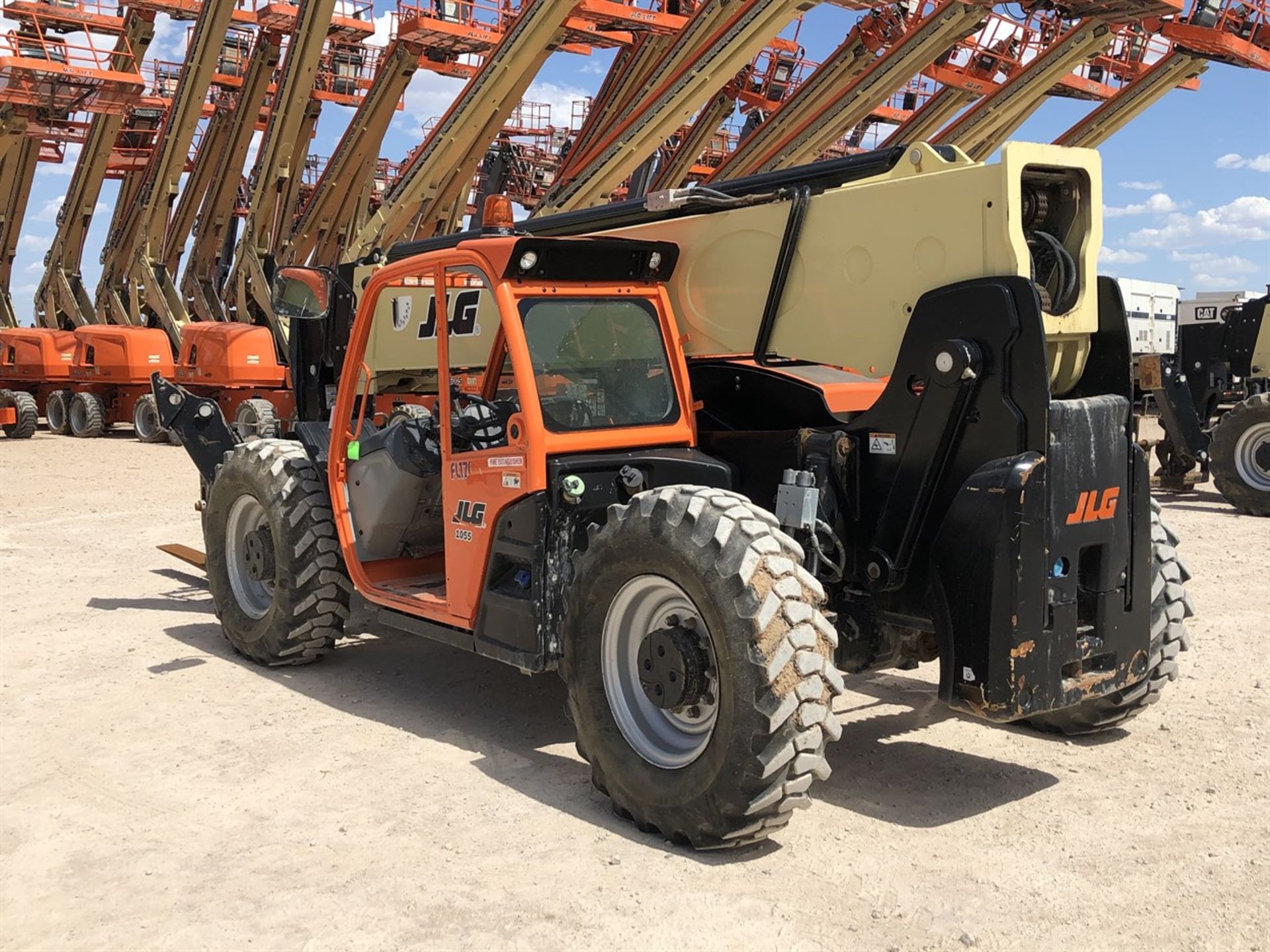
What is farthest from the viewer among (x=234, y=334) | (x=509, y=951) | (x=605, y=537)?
(x=234, y=334)

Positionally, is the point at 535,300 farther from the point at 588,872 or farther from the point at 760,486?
the point at 588,872

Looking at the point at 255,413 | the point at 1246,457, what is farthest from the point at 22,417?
the point at 1246,457

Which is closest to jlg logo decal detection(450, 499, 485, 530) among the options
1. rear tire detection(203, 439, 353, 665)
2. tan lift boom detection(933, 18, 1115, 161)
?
rear tire detection(203, 439, 353, 665)

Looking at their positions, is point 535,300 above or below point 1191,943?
above

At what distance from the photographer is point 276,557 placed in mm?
6660

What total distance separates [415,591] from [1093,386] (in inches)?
132

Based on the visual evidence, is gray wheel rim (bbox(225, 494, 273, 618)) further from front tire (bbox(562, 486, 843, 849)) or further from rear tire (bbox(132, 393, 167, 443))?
rear tire (bbox(132, 393, 167, 443))

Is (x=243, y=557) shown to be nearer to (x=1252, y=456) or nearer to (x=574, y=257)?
(x=574, y=257)

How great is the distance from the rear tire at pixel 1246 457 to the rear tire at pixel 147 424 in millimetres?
18252

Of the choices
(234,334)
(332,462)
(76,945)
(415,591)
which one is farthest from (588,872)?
(234,334)

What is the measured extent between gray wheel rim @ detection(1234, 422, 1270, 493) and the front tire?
34.4ft

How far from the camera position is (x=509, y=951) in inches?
144

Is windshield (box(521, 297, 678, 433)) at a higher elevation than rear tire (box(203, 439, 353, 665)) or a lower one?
higher

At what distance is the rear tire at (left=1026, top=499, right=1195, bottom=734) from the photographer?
5.25 meters
